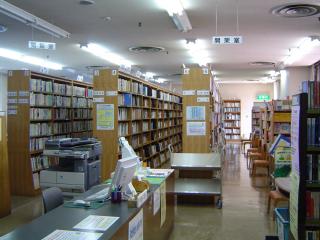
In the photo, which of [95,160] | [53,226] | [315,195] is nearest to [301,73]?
[95,160]

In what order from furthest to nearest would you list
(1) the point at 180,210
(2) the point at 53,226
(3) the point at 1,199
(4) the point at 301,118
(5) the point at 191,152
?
(5) the point at 191,152 → (1) the point at 180,210 → (3) the point at 1,199 → (4) the point at 301,118 → (2) the point at 53,226

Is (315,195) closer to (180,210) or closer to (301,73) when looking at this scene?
(180,210)

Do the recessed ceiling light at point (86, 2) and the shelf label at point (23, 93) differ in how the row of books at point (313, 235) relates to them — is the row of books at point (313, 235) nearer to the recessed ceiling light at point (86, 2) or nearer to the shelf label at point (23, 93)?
the recessed ceiling light at point (86, 2)

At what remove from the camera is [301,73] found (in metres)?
12.4

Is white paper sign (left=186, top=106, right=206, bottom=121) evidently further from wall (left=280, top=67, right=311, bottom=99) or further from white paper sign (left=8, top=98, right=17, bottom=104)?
wall (left=280, top=67, right=311, bottom=99)

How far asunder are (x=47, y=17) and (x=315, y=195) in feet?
18.6

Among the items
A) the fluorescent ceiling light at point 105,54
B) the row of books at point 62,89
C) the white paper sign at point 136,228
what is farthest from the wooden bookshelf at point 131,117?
the white paper sign at point 136,228

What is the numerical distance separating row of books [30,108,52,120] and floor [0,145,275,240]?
1.65 meters

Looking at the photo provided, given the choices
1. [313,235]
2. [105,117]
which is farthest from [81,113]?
[313,235]

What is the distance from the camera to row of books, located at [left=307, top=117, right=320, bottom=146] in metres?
3.22

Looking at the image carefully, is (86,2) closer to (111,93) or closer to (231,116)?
(111,93)

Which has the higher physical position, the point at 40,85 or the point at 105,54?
the point at 105,54

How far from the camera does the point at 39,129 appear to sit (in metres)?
7.30

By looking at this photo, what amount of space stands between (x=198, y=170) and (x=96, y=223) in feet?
14.3
